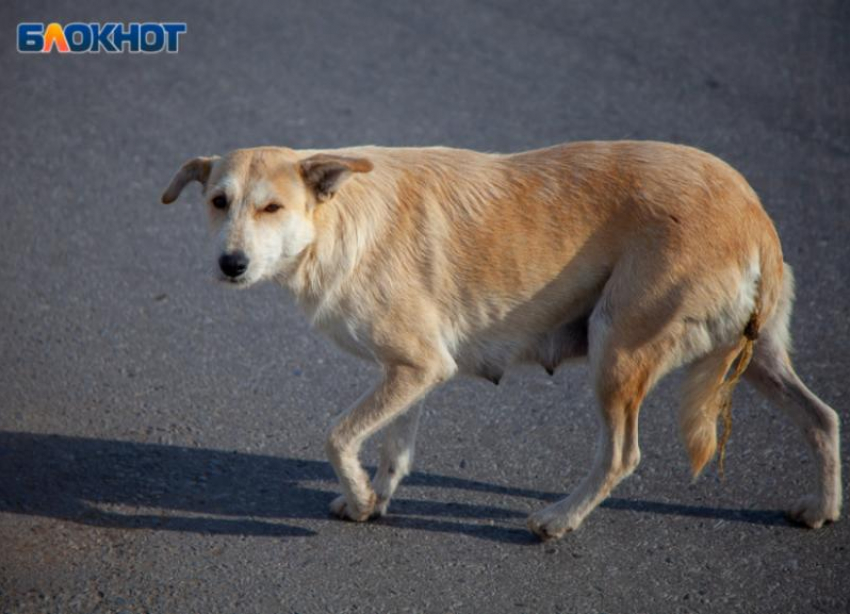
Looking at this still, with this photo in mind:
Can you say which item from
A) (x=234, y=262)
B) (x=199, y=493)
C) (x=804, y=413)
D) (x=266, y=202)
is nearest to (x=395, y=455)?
(x=199, y=493)

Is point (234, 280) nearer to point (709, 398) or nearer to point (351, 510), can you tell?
point (351, 510)

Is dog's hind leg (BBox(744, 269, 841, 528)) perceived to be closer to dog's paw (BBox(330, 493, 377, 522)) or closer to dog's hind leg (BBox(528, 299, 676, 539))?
dog's hind leg (BBox(528, 299, 676, 539))

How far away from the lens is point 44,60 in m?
8.59

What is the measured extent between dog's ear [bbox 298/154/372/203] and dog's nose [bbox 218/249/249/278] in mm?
410

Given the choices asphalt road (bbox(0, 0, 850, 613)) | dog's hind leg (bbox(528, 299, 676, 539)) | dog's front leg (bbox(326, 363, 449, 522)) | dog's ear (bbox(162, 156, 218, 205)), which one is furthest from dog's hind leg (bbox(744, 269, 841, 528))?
dog's ear (bbox(162, 156, 218, 205))

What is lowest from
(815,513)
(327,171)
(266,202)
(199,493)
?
(199,493)

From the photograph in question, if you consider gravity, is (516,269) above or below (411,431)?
above

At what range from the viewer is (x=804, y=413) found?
14.9 feet

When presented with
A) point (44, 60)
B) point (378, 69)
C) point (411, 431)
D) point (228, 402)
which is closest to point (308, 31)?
point (378, 69)

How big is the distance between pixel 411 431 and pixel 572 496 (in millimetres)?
775

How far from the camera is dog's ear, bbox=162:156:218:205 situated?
4391mm

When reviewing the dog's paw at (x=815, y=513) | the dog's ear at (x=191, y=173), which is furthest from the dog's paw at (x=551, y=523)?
the dog's ear at (x=191, y=173)

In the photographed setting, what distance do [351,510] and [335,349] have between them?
1432 mm

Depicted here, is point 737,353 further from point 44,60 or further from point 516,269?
point 44,60
